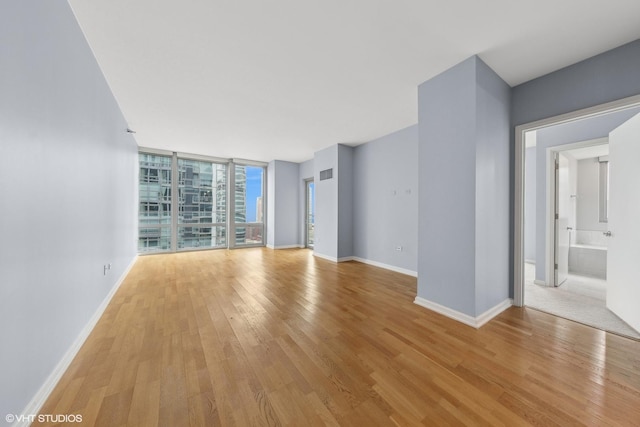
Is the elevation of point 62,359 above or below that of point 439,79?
below

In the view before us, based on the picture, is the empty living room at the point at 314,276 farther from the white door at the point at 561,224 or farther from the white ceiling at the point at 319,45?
the white door at the point at 561,224

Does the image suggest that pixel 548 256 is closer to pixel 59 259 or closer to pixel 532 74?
pixel 532 74

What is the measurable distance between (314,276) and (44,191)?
3.36m

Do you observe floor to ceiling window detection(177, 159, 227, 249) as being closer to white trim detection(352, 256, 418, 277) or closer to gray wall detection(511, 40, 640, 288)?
white trim detection(352, 256, 418, 277)

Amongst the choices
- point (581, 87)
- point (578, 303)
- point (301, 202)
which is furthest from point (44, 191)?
point (301, 202)

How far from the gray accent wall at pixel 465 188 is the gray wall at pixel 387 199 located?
142 cm

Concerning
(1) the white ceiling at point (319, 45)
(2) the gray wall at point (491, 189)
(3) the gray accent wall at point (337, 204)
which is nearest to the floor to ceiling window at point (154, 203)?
(1) the white ceiling at point (319, 45)

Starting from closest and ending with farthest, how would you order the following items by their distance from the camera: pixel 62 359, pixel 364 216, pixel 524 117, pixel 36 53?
1. pixel 36 53
2. pixel 62 359
3. pixel 524 117
4. pixel 364 216

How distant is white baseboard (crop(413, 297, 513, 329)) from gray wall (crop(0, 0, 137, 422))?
326 cm

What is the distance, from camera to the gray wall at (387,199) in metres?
4.09

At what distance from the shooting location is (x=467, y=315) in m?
2.25

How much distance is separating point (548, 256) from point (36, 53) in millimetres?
5948

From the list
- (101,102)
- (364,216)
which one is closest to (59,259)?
(101,102)

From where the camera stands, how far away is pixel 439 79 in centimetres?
254
